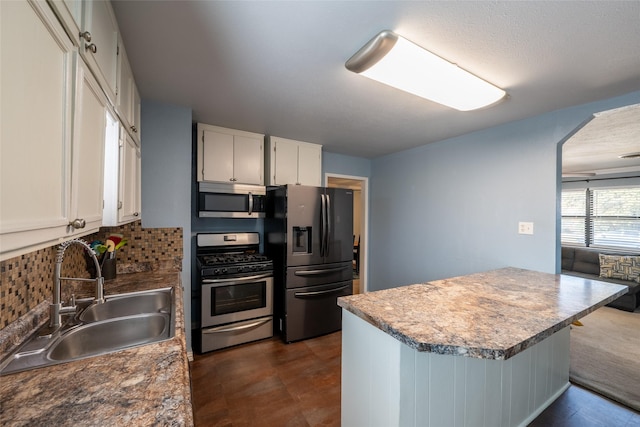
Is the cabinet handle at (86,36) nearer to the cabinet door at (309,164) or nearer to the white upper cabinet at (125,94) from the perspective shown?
the white upper cabinet at (125,94)

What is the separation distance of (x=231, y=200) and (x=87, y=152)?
2.01 meters

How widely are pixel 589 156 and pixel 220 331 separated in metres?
5.51

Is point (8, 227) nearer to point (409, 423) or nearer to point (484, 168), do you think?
point (409, 423)

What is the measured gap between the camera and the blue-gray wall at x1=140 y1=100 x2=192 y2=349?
2.23m

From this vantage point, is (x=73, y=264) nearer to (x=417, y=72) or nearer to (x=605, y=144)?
(x=417, y=72)

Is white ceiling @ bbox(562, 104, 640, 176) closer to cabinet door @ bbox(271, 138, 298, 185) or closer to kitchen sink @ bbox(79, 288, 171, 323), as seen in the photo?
cabinet door @ bbox(271, 138, 298, 185)

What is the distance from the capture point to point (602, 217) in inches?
203

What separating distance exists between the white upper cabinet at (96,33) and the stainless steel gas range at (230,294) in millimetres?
1798

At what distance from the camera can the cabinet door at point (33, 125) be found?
0.48m

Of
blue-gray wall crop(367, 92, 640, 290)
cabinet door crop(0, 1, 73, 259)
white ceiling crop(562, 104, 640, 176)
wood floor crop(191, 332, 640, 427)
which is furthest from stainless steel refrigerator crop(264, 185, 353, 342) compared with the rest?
white ceiling crop(562, 104, 640, 176)

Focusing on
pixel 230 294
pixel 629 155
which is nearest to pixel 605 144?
pixel 629 155

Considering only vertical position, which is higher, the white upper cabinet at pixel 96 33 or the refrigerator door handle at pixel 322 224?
the white upper cabinet at pixel 96 33

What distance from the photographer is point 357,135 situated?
121 inches

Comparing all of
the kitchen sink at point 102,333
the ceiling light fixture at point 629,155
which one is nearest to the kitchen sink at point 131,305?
the kitchen sink at point 102,333
